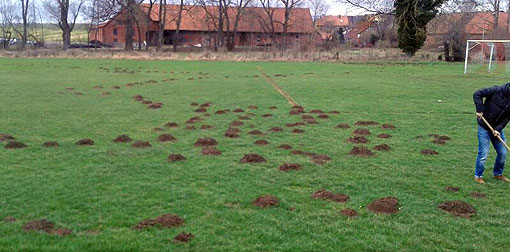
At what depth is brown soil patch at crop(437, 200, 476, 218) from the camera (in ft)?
22.7

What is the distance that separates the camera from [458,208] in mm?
7082

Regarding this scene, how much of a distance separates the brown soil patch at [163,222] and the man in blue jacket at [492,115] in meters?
5.19

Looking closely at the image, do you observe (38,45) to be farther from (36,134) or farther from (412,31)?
(36,134)

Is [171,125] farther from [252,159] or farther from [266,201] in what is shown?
[266,201]

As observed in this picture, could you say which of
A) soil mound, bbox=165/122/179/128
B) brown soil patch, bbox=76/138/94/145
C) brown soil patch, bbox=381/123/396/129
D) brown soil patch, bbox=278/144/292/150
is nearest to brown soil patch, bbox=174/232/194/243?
brown soil patch, bbox=278/144/292/150

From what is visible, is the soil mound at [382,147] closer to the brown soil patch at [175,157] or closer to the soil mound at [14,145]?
the brown soil patch at [175,157]

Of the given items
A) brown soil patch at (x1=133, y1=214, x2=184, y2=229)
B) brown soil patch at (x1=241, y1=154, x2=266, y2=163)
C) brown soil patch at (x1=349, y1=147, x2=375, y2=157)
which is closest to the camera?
brown soil patch at (x1=133, y1=214, x2=184, y2=229)

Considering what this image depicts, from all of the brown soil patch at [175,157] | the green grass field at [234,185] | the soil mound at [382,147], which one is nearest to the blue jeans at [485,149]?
the green grass field at [234,185]

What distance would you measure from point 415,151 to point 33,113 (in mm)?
11450

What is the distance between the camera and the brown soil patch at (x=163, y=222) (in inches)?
244

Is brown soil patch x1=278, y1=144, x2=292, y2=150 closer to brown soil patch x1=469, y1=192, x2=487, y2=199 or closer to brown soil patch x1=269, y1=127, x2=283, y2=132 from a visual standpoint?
brown soil patch x1=269, y1=127, x2=283, y2=132

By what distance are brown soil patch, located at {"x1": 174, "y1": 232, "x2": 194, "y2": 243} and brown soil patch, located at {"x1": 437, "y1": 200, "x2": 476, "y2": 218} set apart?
3666 mm

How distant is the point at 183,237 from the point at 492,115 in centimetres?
554

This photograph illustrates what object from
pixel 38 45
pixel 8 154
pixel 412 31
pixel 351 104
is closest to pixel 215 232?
pixel 8 154
